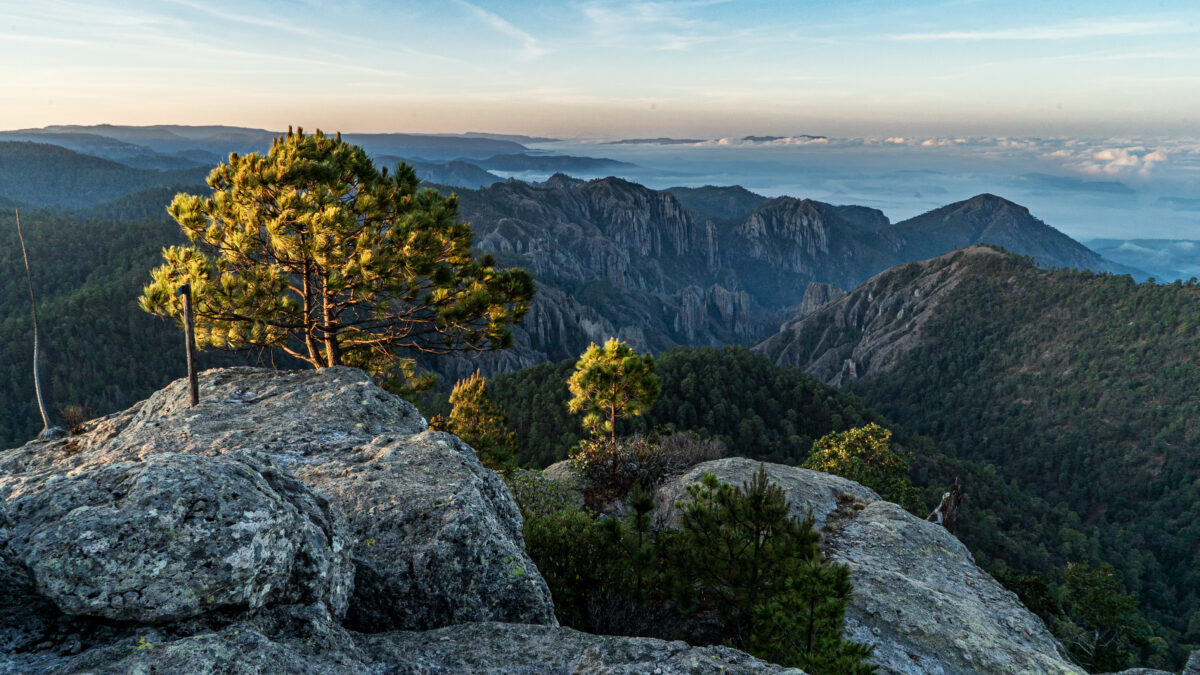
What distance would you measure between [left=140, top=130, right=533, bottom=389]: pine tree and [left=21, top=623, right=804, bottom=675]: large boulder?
36.8 ft

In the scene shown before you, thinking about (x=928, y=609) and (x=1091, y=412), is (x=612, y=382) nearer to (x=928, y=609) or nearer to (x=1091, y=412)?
(x=928, y=609)

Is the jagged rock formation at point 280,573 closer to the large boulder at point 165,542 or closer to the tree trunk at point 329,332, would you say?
the large boulder at point 165,542

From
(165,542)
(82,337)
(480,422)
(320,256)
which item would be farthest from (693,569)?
(82,337)

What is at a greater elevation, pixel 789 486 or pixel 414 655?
pixel 414 655

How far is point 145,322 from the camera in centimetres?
15138

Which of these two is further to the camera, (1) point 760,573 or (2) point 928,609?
(2) point 928,609

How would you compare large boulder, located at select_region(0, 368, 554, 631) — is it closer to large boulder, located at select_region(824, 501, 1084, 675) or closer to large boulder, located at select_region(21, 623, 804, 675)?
large boulder, located at select_region(21, 623, 804, 675)

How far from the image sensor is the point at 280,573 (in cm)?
619

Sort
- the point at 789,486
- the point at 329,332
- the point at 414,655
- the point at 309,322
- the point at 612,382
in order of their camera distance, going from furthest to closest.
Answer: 1. the point at 612,382
2. the point at 789,486
3. the point at 329,332
4. the point at 309,322
5. the point at 414,655

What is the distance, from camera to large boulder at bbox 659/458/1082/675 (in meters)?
A: 11.7

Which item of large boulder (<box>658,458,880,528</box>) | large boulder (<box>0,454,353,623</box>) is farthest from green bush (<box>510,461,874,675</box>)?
large boulder (<box>0,454,353,623</box>)

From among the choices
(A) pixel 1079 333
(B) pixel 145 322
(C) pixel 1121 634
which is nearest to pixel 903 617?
(C) pixel 1121 634

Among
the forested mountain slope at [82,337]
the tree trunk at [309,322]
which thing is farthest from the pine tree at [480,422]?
the forested mountain slope at [82,337]

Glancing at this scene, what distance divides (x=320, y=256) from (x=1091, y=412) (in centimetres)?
18132
